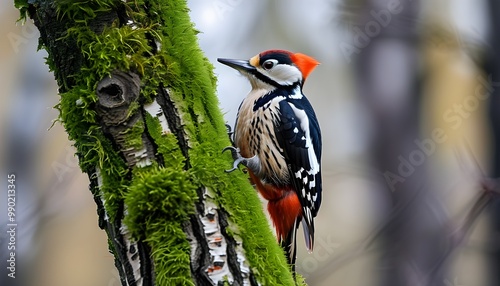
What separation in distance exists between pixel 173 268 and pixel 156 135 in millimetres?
243

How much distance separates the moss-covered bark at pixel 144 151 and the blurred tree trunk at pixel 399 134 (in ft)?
5.40

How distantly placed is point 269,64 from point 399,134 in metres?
1.25

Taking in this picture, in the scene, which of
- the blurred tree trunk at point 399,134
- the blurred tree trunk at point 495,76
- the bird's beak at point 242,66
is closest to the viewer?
the bird's beak at point 242,66

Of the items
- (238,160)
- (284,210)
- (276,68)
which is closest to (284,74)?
(276,68)

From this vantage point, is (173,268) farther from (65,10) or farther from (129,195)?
(65,10)

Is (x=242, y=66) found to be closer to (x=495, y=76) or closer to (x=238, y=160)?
(x=238, y=160)

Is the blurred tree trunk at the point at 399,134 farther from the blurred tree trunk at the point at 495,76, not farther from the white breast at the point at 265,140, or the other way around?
the white breast at the point at 265,140

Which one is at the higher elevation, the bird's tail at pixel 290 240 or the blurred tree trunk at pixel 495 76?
the blurred tree trunk at pixel 495 76

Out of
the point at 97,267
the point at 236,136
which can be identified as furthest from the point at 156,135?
the point at 97,267

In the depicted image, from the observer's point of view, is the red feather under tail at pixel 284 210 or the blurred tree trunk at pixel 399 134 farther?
the blurred tree trunk at pixel 399 134

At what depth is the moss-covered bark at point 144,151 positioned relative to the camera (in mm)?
1014

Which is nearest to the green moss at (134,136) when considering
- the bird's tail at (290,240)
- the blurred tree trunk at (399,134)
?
the bird's tail at (290,240)

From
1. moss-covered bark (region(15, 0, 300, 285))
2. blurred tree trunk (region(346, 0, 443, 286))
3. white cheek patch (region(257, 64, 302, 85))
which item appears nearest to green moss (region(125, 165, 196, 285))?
moss-covered bark (region(15, 0, 300, 285))

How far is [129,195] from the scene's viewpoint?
1.01m
